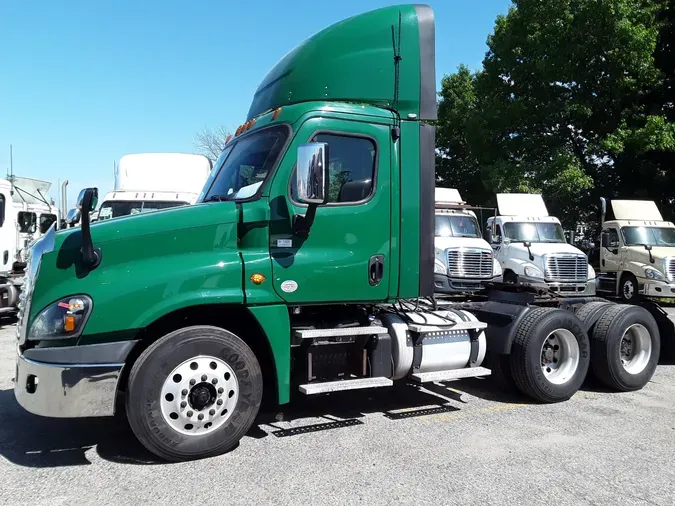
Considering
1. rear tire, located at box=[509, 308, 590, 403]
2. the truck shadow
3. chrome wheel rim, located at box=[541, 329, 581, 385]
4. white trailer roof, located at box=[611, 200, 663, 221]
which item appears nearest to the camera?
the truck shadow

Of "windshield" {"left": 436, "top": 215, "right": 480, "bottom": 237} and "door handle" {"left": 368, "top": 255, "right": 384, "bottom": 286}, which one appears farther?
"windshield" {"left": 436, "top": 215, "right": 480, "bottom": 237}

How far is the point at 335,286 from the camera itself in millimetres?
5012

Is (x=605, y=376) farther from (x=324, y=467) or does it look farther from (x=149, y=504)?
(x=149, y=504)

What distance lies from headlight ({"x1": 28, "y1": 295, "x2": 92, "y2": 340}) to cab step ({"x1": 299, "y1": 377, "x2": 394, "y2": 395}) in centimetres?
181

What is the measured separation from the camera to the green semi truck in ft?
13.9

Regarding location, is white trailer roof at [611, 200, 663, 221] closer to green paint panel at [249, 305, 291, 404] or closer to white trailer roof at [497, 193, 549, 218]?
white trailer roof at [497, 193, 549, 218]

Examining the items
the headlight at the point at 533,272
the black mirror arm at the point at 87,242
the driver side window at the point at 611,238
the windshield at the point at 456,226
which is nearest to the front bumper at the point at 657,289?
the driver side window at the point at 611,238

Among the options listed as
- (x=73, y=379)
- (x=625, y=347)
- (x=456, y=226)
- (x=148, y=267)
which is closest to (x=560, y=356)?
(x=625, y=347)

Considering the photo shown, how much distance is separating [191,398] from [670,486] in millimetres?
3528

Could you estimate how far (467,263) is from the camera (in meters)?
12.8

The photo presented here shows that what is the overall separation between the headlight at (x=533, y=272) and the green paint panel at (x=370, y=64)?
953 centimetres

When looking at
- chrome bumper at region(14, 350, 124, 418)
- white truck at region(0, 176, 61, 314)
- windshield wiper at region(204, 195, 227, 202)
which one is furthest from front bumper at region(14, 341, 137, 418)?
white truck at region(0, 176, 61, 314)

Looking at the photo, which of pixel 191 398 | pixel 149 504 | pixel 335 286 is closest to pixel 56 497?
pixel 149 504

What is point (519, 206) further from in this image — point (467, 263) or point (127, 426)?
point (127, 426)
